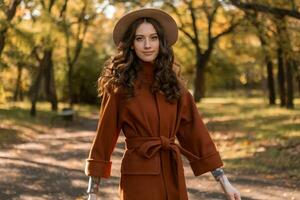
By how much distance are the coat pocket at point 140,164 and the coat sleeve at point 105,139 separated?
0.42 feet

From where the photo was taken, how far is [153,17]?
3.52 meters

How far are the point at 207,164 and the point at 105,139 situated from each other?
0.63 m

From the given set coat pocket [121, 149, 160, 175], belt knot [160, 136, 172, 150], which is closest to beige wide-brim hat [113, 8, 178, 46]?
belt knot [160, 136, 172, 150]

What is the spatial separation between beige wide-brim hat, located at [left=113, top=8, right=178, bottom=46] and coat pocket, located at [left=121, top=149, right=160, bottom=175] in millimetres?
701

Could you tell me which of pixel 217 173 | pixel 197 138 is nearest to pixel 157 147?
pixel 197 138

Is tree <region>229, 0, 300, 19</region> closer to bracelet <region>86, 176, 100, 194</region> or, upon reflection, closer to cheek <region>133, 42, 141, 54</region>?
cheek <region>133, 42, 141, 54</region>

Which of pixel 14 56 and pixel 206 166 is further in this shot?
pixel 14 56

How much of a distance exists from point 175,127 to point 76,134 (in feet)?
56.7

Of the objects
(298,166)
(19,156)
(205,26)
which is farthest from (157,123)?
(205,26)

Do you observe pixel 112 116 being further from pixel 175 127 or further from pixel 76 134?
pixel 76 134

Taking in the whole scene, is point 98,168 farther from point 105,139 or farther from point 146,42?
point 146,42

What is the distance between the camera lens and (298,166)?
1120 centimetres

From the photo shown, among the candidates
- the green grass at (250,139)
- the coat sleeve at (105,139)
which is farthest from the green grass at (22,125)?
the coat sleeve at (105,139)

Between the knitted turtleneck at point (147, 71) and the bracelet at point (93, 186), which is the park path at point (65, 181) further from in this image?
the knitted turtleneck at point (147, 71)
